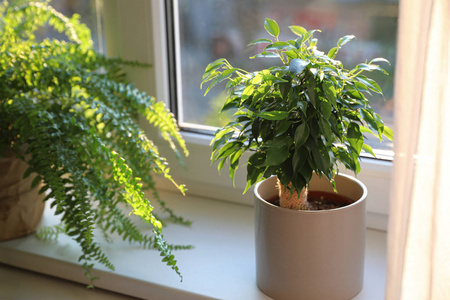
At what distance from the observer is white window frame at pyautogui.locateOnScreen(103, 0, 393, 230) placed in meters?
1.35

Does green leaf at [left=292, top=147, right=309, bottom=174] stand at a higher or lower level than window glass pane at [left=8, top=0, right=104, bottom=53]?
lower

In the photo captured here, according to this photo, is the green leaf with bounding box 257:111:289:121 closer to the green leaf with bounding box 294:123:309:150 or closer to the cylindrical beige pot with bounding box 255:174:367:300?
the green leaf with bounding box 294:123:309:150

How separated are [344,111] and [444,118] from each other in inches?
7.7

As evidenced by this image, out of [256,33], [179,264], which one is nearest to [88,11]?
[256,33]

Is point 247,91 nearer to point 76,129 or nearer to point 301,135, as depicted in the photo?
point 301,135

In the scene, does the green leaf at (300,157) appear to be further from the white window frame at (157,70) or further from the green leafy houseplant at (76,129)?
the white window frame at (157,70)

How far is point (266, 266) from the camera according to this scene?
0.99m

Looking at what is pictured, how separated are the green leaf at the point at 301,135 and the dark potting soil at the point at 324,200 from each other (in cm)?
24

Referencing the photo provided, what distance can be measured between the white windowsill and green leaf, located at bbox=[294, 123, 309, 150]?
1.17 feet

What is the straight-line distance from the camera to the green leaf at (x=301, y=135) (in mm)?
822

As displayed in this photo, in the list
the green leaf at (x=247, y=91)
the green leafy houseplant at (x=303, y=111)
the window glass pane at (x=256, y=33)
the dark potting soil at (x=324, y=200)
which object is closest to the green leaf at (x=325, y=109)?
the green leafy houseplant at (x=303, y=111)

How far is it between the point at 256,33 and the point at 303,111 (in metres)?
0.51

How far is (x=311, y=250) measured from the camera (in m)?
0.93

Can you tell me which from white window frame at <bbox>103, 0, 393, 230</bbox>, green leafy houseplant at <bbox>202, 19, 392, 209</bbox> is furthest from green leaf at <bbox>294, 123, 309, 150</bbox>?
white window frame at <bbox>103, 0, 393, 230</bbox>
